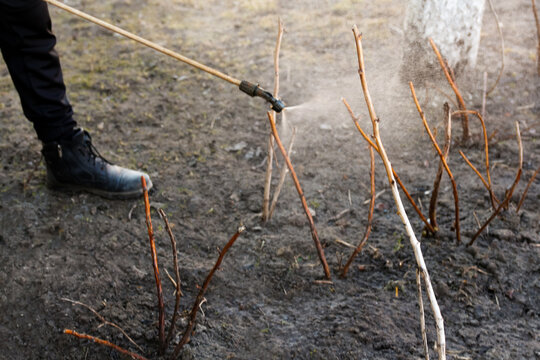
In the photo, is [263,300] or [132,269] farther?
[132,269]

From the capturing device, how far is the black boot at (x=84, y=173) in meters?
2.49

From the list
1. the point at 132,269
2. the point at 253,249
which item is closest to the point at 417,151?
the point at 253,249

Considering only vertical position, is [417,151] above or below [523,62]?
below

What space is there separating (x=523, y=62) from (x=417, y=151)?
150 cm

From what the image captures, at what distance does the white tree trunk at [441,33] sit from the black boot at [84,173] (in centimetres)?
199

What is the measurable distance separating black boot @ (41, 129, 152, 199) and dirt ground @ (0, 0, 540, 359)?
0.07m

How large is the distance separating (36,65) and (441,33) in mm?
2462

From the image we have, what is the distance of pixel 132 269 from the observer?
2.06 metres

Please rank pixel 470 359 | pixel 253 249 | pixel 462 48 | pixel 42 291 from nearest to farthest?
1. pixel 470 359
2. pixel 42 291
3. pixel 253 249
4. pixel 462 48

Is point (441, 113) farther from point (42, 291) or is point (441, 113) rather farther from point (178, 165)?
point (42, 291)

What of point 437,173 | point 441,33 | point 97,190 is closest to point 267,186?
point 437,173

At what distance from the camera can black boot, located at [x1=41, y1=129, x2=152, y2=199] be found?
2.49 metres

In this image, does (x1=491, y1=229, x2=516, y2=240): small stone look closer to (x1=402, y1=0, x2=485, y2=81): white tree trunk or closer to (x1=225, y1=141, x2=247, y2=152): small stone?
(x1=402, y1=0, x2=485, y2=81): white tree trunk

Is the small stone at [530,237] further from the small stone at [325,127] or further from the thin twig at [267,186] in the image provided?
the small stone at [325,127]
